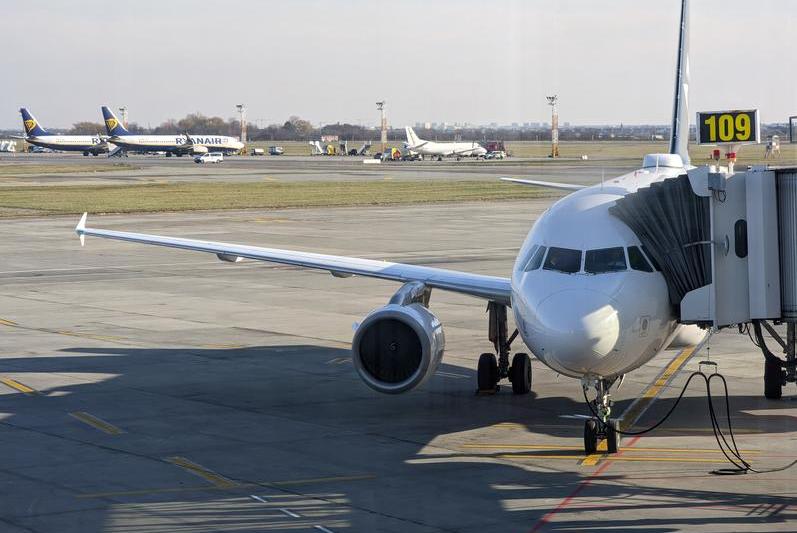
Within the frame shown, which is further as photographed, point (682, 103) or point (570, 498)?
point (682, 103)

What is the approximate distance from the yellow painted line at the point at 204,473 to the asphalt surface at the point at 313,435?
0.10 ft

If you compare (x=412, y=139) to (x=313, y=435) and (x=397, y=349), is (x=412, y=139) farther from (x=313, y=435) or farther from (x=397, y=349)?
(x=313, y=435)

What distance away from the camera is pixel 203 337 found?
99.3ft

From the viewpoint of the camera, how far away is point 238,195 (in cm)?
9162

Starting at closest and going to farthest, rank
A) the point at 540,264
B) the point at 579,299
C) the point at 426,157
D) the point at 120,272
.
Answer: the point at 579,299 < the point at 540,264 < the point at 120,272 < the point at 426,157

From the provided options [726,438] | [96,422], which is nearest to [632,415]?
[726,438]

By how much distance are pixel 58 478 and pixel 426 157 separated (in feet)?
573

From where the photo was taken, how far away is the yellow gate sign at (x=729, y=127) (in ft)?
84.1

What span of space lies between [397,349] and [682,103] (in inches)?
361

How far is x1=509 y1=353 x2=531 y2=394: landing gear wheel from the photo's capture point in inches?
904

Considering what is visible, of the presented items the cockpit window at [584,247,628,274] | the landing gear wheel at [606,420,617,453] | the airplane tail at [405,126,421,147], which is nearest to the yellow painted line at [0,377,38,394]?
the landing gear wheel at [606,420,617,453]

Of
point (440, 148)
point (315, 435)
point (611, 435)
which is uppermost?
point (440, 148)

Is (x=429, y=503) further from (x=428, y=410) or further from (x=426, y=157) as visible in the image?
(x=426, y=157)

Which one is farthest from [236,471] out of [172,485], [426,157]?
[426,157]
